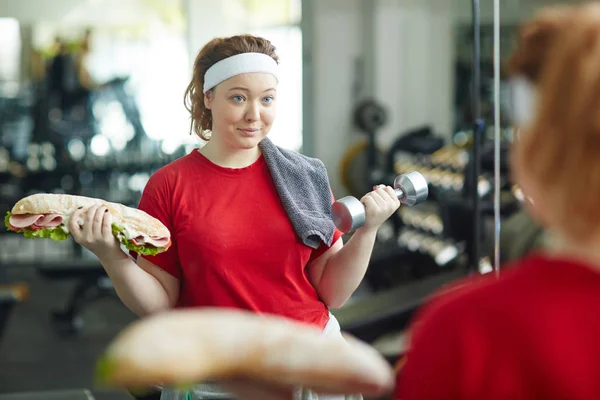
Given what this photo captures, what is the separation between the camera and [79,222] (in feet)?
5.53

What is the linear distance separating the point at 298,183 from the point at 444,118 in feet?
22.4

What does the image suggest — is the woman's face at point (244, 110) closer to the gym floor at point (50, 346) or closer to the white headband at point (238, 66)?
the white headband at point (238, 66)

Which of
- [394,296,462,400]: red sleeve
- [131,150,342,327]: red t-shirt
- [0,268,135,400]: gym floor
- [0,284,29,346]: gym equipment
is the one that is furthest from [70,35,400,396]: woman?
[0,284,29,346]: gym equipment

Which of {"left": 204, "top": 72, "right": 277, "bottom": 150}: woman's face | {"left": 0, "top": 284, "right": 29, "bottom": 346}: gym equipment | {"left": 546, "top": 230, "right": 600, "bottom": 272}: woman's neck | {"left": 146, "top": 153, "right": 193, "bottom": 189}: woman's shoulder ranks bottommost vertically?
{"left": 0, "top": 284, "right": 29, "bottom": 346}: gym equipment

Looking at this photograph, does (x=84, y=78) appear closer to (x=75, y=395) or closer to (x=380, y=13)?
(x=380, y=13)

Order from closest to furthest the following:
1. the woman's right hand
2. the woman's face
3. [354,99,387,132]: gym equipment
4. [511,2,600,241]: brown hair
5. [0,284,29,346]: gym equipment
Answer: [511,2,600,241]: brown hair
the woman's right hand
the woman's face
[0,284,29,346]: gym equipment
[354,99,387,132]: gym equipment

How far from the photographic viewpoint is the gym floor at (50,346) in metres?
4.63

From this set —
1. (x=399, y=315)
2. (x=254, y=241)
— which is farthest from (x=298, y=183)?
(x=399, y=315)

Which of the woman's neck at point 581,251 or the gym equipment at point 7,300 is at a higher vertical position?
the woman's neck at point 581,251

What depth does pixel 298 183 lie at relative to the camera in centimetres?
184

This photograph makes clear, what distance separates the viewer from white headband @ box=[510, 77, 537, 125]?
2.91ft

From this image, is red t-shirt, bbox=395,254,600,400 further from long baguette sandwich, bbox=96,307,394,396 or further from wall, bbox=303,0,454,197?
wall, bbox=303,0,454,197

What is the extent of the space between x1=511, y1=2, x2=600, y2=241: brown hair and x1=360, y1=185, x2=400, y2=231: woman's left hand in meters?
0.92

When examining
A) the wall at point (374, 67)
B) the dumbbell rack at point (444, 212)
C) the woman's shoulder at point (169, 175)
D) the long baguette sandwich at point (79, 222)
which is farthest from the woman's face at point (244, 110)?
the wall at point (374, 67)
